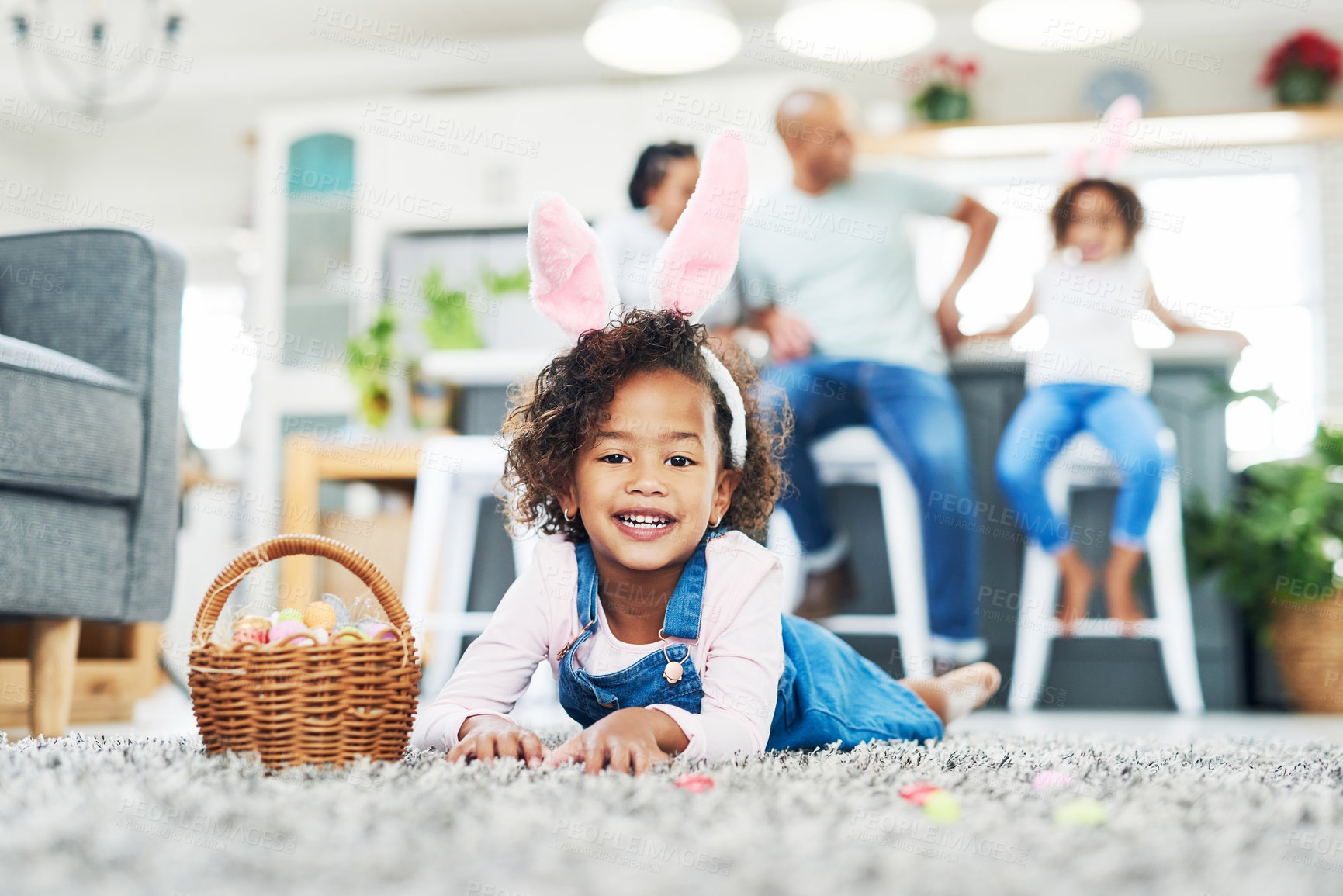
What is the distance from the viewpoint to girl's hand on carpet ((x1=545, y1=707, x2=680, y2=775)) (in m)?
0.87

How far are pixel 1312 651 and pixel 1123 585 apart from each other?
0.50 metres

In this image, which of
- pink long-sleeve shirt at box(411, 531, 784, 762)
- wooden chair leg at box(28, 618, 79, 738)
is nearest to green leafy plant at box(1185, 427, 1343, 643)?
pink long-sleeve shirt at box(411, 531, 784, 762)

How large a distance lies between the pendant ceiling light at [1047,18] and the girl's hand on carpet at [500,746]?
248cm

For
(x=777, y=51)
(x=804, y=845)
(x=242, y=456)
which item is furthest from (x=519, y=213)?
(x=804, y=845)

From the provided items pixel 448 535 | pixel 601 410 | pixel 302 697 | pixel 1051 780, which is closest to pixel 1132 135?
pixel 448 535

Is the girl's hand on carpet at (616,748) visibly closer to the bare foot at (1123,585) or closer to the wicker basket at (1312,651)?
the bare foot at (1123,585)

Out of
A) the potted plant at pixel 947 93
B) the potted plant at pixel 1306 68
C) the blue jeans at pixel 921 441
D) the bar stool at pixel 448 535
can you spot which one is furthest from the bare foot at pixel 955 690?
the potted plant at pixel 1306 68

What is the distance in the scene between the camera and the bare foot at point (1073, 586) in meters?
2.25

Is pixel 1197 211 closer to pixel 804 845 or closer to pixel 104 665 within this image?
pixel 104 665

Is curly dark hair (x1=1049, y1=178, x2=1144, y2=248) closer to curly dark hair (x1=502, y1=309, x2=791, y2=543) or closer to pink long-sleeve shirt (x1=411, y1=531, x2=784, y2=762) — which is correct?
curly dark hair (x1=502, y1=309, x2=791, y2=543)

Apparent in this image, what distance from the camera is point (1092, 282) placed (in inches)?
95.0

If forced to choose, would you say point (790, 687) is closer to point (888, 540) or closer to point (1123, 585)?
point (888, 540)

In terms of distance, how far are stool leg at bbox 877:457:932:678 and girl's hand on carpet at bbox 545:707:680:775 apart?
114 cm

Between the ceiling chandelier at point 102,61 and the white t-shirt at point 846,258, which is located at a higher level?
the ceiling chandelier at point 102,61
